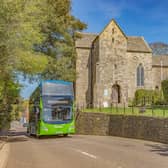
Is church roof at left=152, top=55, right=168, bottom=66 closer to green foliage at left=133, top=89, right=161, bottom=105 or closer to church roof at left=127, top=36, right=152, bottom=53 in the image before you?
church roof at left=127, top=36, right=152, bottom=53

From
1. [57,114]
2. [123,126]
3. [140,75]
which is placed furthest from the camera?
[140,75]

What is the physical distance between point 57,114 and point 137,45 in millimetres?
30314

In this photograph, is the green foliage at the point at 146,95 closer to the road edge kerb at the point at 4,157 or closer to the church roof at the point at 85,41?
the church roof at the point at 85,41

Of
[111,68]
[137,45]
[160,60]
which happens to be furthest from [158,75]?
[111,68]

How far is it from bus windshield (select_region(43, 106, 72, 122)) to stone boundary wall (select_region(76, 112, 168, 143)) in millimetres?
4687

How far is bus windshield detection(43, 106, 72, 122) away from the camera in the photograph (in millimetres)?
24938

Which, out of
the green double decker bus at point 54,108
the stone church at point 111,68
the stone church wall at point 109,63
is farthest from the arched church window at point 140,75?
the green double decker bus at point 54,108

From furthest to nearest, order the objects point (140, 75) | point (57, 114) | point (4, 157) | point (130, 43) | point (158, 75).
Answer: point (158, 75), point (130, 43), point (140, 75), point (57, 114), point (4, 157)

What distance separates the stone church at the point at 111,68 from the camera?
46375 mm

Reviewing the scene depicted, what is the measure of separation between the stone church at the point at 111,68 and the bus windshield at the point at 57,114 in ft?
64.8

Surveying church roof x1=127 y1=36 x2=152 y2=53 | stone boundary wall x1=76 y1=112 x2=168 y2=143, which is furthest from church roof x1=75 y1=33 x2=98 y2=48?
stone boundary wall x1=76 y1=112 x2=168 y2=143

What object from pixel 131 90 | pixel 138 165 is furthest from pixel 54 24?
pixel 138 165

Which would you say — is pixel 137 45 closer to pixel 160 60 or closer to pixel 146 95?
pixel 160 60

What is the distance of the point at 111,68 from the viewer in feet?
154
